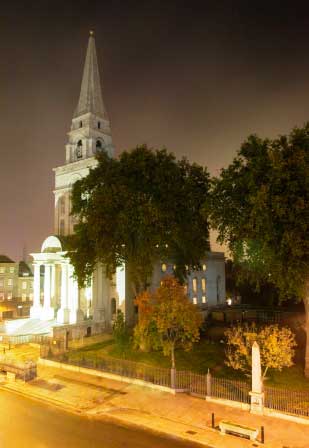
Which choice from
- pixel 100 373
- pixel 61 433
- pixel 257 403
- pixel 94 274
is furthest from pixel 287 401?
pixel 94 274

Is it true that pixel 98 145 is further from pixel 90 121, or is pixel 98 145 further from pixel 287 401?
pixel 287 401

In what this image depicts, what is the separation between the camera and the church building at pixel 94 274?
44.7m

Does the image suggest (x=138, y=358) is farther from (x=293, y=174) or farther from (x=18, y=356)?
(x=293, y=174)

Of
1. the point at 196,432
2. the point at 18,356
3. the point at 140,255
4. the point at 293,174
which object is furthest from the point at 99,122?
the point at 196,432

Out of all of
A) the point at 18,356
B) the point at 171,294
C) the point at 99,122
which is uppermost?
the point at 99,122

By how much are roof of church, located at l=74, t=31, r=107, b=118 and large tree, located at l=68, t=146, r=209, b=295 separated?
22.8 meters

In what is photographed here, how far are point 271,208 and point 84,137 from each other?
124 ft

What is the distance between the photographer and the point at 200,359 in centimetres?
2969

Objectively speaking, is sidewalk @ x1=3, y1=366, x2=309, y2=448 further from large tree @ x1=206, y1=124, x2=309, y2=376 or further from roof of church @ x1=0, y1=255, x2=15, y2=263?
roof of church @ x1=0, y1=255, x2=15, y2=263

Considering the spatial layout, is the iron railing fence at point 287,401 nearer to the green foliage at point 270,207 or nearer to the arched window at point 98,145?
the green foliage at point 270,207

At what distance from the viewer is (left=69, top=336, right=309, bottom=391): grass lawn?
78.5ft

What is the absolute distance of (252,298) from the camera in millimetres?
67062

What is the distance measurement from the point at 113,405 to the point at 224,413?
20.4ft

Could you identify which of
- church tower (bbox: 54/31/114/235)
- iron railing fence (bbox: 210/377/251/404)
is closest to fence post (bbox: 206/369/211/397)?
iron railing fence (bbox: 210/377/251/404)
